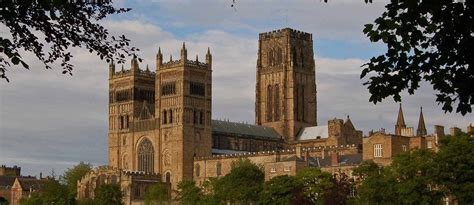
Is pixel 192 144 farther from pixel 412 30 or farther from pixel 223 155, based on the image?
pixel 412 30

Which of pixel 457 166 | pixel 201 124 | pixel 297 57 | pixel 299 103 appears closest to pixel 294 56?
pixel 297 57

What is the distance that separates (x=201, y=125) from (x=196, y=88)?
6201 mm

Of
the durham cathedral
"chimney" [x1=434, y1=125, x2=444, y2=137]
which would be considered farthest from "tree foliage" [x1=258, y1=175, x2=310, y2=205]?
the durham cathedral

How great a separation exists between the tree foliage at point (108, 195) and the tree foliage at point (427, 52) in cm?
12341

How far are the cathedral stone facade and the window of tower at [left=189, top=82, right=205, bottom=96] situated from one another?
143 millimetres

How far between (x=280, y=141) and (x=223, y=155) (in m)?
19.8

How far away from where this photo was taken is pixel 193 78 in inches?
6442

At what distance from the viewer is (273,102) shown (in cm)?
18250

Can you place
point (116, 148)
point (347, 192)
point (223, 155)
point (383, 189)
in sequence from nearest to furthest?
point (383, 189) < point (347, 192) < point (223, 155) < point (116, 148)

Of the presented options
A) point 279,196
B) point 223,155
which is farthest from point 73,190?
point 279,196

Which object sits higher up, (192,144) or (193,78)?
(193,78)

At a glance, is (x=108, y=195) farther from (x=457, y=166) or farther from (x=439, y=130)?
(x=457, y=166)

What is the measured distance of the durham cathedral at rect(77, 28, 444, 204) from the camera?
15700 centimetres

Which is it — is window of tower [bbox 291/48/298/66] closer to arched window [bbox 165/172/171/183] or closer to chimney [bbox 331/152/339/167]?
arched window [bbox 165/172/171/183]
